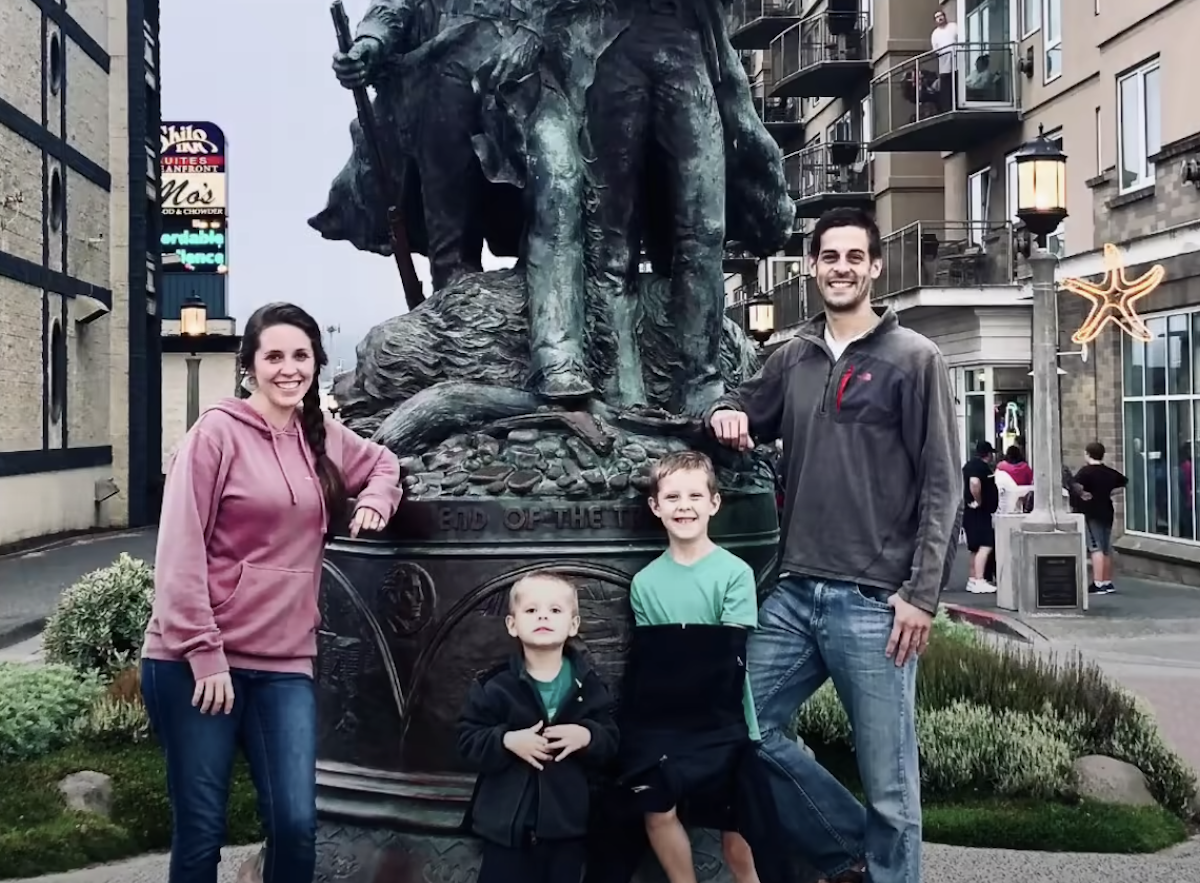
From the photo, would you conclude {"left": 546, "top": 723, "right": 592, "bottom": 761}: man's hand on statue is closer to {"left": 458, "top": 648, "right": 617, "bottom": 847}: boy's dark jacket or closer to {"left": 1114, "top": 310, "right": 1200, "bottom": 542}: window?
{"left": 458, "top": 648, "right": 617, "bottom": 847}: boy's dark jacket

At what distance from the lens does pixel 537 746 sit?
12.1 ft

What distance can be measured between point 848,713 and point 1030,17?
76.9ft

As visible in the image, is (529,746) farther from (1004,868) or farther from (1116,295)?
(1116,295)

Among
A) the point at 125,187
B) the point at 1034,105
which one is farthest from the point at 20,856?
the point at 125,187

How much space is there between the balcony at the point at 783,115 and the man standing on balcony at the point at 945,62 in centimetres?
1316

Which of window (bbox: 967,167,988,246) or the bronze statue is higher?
window (bbox: 967,167,988,246)

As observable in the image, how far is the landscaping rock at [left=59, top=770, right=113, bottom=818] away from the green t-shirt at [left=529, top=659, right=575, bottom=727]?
3.39 m

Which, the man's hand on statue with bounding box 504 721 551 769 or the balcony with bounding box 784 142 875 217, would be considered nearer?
the man's hand on statue with bounding box 504 721 551 769

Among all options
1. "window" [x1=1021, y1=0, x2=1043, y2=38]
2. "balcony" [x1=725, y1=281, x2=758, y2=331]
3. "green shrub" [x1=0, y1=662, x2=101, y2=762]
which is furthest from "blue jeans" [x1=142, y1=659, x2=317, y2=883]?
"balcony" [x1=725, y1=281, x2=758, y2=331]

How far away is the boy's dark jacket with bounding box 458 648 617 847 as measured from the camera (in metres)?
3.70

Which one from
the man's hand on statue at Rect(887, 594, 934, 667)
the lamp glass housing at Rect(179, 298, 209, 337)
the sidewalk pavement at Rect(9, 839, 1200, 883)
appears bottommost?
the sidewalk pavement at Rect(9, 839, 1200, 883)

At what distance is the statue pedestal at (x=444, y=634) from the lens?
Answer: 434 cm

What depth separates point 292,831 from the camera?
12.0 ft

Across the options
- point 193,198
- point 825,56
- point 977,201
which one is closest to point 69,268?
point 977,201
